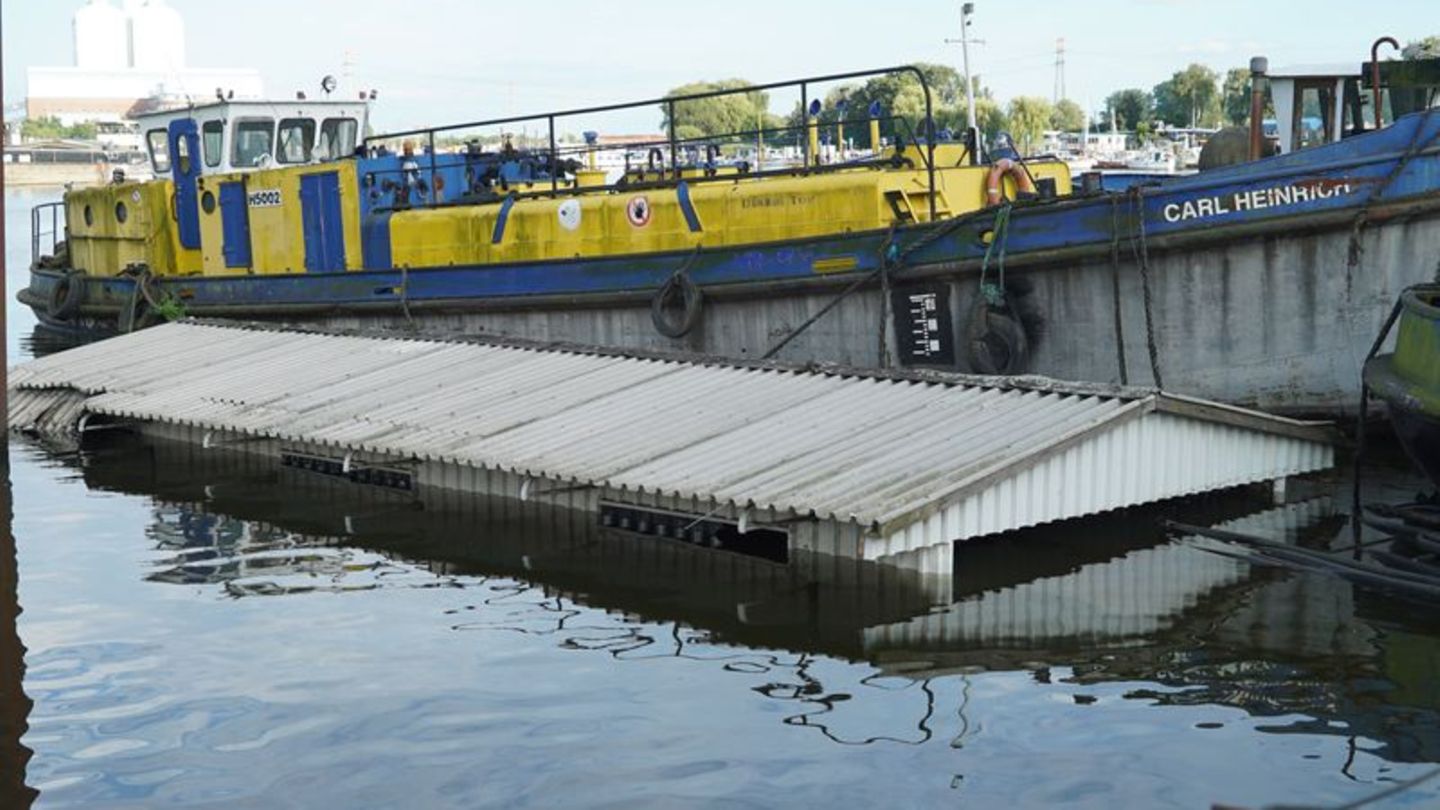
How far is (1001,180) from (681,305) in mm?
3546

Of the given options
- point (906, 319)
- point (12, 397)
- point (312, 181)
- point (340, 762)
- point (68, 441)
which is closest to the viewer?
point (340, 762)

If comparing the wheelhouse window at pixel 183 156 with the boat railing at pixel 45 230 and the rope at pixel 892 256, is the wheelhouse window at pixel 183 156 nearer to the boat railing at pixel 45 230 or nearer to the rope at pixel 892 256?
the boat railing at pixel 45 230

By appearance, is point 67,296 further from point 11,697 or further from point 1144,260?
point 11,697

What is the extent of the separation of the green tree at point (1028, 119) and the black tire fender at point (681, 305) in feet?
201

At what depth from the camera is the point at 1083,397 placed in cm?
1229

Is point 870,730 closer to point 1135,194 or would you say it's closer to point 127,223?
point 1135,194

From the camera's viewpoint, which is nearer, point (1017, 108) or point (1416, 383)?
point (1416, 383)

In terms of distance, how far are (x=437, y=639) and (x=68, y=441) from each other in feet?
31.7

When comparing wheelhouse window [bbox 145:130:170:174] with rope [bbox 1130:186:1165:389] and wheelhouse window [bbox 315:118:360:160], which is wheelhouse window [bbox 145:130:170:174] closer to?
wheelhouse window [bbox 315:118:360:160]

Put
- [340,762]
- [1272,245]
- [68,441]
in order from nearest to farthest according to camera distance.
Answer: [340,762] → [1272,245] → [68,441]

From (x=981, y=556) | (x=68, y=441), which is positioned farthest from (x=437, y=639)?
(x=68, y=441)

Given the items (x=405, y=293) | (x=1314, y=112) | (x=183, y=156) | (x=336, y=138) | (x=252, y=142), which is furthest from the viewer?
(x=336, y=138)

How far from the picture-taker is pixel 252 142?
23516mm

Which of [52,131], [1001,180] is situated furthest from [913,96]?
[52,131]
